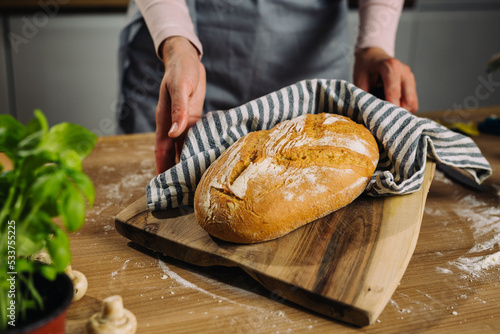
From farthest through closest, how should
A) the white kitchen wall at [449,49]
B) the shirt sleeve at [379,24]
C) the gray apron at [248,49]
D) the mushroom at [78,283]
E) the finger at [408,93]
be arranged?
the white kitchen wall at [449,49], the gray apron at [248,49], the shirt sleeve at [379,24], the finger at [408,93], the mushroom at [78,283]

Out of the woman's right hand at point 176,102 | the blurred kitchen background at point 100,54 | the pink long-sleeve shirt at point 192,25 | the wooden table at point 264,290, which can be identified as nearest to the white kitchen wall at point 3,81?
the blurred kitchen background at point 100,54

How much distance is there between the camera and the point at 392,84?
100 centimetres

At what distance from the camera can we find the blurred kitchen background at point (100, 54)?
204 centimetres

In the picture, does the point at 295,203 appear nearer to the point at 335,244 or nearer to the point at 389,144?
the point at 335,244

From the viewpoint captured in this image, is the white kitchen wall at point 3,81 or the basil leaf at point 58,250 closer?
the basil leaf at point 58,250

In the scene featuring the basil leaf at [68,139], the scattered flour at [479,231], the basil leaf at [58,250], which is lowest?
the scattered flour at [479,231]

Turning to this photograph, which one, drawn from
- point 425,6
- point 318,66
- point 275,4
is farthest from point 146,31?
point 425,6

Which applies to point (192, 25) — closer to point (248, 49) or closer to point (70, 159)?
point (248, 49)

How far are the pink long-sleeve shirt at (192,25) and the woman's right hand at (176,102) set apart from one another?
0.07 metres

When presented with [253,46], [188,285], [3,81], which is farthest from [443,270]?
[3,81]

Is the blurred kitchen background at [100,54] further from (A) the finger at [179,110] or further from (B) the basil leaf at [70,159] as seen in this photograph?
(B) the basil leaf at [70,159]

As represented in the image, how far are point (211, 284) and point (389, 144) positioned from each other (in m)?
0.41

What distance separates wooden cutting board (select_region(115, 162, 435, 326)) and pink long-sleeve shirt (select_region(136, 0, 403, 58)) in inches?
17.7

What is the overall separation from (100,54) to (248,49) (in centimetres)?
108
